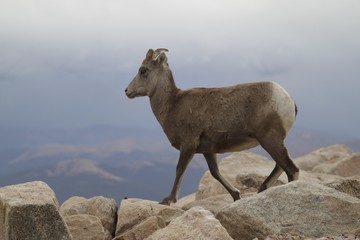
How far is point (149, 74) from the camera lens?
49.5 feet

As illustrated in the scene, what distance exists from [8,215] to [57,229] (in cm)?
70

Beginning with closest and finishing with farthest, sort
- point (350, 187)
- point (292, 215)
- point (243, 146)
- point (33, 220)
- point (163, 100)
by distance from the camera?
point (33, 220) < point (292, 215) < point (350, 187) < point (243, 146) < point (163, 100)

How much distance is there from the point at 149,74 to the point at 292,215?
5.82m

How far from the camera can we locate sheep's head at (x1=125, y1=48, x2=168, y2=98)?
14938mm

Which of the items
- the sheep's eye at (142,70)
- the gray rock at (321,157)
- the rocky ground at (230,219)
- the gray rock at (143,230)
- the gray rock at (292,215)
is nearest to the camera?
the rocky ground at (230,219)

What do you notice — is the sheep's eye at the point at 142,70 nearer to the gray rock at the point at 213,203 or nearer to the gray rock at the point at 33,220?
the gray rock at the point at 213,203

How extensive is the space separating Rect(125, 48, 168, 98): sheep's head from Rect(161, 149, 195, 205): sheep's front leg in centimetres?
181

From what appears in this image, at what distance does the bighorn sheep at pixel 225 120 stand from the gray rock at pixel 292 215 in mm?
3142

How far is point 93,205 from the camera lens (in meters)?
13.6

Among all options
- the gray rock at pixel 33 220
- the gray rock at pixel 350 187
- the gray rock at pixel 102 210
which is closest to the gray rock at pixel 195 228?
the gray rock at pixel 33 220

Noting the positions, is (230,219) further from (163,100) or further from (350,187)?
(163,100)

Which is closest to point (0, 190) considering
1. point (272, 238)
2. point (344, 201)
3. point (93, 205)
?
point (93, 205)

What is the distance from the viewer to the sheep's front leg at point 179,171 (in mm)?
14039

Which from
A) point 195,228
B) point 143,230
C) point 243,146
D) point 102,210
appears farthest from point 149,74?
point 195,228
